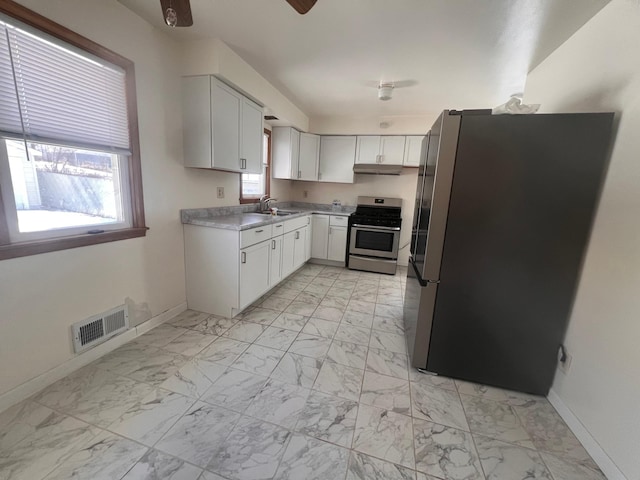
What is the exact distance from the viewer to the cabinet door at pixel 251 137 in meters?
2.66

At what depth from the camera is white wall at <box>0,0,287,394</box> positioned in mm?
1427

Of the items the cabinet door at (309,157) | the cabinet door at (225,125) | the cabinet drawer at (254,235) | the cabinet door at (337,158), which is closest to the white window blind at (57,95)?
the cabinet door at (225,125)

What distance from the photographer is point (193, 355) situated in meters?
1.91

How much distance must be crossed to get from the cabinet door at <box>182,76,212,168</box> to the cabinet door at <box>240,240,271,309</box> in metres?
0.88

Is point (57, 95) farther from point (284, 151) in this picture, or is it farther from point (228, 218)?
point (284, 151)

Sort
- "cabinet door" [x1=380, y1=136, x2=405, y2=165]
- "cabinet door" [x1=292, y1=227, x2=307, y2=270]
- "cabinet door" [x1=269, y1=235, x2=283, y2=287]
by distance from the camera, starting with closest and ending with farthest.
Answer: "cabinet door" [x1=269, y1=235, x2=283, y2=287]
"cabinet door" [x1=292, y1=227, x2=307, y2=270]
"cabinet door" [x1=380, y1=136, x2=405, y2=165]

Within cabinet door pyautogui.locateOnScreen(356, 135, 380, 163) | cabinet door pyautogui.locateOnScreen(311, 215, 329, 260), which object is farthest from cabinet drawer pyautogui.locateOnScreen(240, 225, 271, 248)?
cabinet door pyautogui.locateOnScreen(356, 135, 380, 163)

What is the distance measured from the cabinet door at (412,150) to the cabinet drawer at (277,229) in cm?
232

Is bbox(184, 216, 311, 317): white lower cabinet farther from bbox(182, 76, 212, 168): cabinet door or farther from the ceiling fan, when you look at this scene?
the ceiling fan

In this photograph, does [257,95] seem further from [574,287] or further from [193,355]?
[574,287]

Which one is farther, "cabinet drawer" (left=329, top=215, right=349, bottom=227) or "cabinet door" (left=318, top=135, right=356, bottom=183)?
"cabinet door" (left=318, top=135, right=356, bottom=183)

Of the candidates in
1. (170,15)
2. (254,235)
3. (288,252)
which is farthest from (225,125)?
(288,252)

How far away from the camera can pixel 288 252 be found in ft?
11.0

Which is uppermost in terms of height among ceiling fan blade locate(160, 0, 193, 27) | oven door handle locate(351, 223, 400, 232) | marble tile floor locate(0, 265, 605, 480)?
ceiling fan blade locate(160, 0, 193, 27)
